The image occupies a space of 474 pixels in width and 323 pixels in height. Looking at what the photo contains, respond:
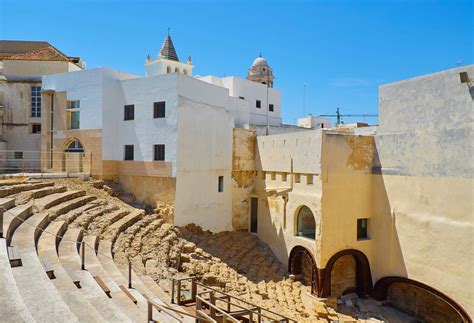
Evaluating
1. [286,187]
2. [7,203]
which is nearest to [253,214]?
[286,187]

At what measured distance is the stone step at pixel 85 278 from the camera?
18.6ft

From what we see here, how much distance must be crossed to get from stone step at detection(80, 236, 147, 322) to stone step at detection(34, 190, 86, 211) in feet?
8.91

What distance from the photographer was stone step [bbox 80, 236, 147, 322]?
21.4 ft

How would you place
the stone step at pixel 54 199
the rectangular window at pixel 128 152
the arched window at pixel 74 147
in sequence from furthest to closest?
the arched window at pixel 74 147
the rectangular window at pixel 128 152
the stone step at pixel 54 199

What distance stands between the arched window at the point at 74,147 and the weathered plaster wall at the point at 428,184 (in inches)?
605

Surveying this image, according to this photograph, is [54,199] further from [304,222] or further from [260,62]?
[260,62]

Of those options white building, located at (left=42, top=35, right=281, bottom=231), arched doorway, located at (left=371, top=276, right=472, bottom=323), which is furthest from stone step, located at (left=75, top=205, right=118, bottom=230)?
arched doorway, located at (left=371, top=276, right=472, bottom=323)

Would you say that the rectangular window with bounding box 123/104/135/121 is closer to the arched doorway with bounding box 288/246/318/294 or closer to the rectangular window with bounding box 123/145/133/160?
the rectangular window with bounding box 123/145/133/160

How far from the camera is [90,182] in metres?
16.5

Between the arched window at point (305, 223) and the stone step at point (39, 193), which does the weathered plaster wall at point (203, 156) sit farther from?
the stone step at point (39, 193)

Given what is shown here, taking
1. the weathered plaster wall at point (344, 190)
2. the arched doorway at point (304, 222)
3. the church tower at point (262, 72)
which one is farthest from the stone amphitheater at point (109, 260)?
the church tower at point (262, 72)

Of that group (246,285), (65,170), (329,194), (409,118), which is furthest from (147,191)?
(409,118)

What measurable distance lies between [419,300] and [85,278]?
1271 cm

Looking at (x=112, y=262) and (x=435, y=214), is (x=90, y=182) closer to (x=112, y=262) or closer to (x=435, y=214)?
(x=112, y=262)
